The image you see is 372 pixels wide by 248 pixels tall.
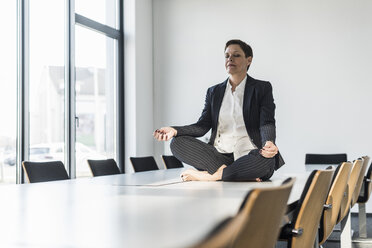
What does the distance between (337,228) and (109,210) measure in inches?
187

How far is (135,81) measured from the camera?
714cm

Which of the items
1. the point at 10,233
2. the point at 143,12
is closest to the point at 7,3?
the point at 143,12

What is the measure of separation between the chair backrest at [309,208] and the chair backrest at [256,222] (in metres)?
0.53

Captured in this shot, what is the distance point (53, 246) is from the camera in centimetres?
95

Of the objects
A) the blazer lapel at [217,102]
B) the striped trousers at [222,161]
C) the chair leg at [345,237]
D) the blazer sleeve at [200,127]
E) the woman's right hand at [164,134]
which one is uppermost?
the blazer lapel at [217,102]

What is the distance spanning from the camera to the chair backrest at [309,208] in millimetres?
1710

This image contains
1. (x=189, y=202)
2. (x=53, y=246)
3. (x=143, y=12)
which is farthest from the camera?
(x=143, y=12)

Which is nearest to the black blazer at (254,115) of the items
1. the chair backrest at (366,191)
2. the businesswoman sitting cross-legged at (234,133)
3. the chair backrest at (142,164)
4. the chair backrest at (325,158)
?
the businesswoman sitting cross-legged at (234,133)

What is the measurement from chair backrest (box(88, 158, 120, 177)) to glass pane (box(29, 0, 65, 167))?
1319 millimetres

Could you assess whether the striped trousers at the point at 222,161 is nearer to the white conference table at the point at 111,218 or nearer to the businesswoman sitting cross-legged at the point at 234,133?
the businesswoman sitting cross-legged at the point at 234,133

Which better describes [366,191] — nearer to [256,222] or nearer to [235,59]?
[235,59]

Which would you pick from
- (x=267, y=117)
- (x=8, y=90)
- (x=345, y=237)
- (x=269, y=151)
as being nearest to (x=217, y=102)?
(x=267, y=117)

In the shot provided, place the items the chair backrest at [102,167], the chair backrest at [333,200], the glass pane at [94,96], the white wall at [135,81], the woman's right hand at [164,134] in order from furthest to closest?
1. the white wall at [135,81]
2. the glass pane at [94,96]
3. the chair backrest at [102,167]
4. the woman's right hand at [164,134]
5. the chair backrest at [333,200]

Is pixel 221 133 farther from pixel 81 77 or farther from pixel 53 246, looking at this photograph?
pixel 81 77
